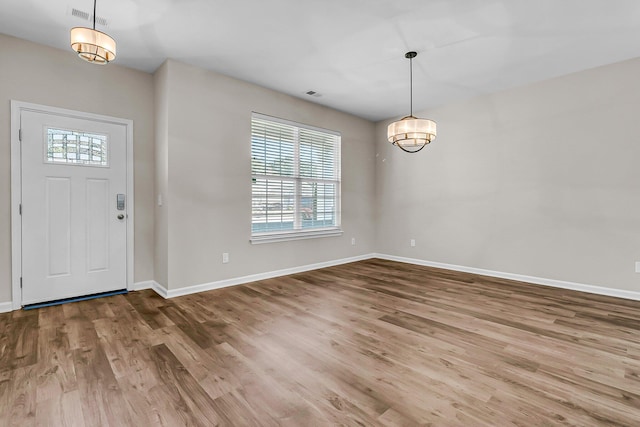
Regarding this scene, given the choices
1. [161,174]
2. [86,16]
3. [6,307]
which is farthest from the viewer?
[161,174]

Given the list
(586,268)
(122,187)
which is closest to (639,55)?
(586,268)

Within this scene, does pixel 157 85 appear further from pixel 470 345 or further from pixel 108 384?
pixel 470 345

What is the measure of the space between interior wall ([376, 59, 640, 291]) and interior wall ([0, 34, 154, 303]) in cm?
418

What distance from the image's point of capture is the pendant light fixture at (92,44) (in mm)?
1928

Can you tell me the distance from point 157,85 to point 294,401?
3.83 m

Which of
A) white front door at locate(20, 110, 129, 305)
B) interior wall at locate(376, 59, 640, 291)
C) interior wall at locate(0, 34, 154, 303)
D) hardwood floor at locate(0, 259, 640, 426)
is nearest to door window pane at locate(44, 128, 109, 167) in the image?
white front door at locate(20, 110, 129, 305)

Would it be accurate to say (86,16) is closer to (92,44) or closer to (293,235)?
(92,44)

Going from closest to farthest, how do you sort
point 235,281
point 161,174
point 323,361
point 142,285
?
point 323,361, point 161,174, point 142,285, point 235,281

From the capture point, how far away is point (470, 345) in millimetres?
2309

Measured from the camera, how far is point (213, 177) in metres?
3.84

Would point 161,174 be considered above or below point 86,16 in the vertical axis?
below

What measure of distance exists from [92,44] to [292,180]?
3055mm

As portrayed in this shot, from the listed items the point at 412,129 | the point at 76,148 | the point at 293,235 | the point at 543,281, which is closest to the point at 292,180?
the point at 293,235

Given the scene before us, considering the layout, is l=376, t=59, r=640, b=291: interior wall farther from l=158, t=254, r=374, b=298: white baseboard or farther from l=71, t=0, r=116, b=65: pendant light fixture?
l=71, t=0, r=116, b=65: pendant light fixture
